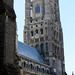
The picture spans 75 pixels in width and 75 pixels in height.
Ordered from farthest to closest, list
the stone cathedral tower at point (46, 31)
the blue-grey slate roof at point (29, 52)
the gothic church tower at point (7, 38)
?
the stone cathedral tower at point (46, 31) < the blue-grey slate roof at point (29, 52) < the gothic church tower at point (7, 38)

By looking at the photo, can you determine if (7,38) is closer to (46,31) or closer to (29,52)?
(29,52)

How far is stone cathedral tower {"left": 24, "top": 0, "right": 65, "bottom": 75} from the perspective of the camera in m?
65.2

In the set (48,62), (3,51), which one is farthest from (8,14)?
(48,62)

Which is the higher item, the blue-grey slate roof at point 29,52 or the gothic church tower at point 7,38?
the gothic church tower at point 7,38

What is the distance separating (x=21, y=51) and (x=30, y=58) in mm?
3137

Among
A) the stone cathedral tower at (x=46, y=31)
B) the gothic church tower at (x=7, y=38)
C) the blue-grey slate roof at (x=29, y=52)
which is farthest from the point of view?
the stone cathedral tower at (x=46, y=31)

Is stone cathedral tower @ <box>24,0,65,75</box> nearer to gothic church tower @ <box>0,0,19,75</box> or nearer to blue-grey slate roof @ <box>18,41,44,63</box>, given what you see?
blue-grey slate roof @ <box>18,41,44,63</box>

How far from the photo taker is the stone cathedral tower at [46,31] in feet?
214

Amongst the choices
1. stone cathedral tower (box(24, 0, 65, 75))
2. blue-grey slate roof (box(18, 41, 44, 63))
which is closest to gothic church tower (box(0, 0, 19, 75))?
blue-grey slate roof (box(18, 41, 44, 63))

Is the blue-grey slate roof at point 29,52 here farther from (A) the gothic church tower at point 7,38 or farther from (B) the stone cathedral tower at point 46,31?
(A) the gothic church tower at point 7,38

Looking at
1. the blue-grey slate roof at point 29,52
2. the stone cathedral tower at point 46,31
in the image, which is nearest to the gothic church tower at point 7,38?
the blue-grey slate roof at point 29,52

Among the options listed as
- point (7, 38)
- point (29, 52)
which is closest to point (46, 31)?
point (29, 52)

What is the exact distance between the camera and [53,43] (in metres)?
66.4

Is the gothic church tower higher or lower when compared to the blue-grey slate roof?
higher
